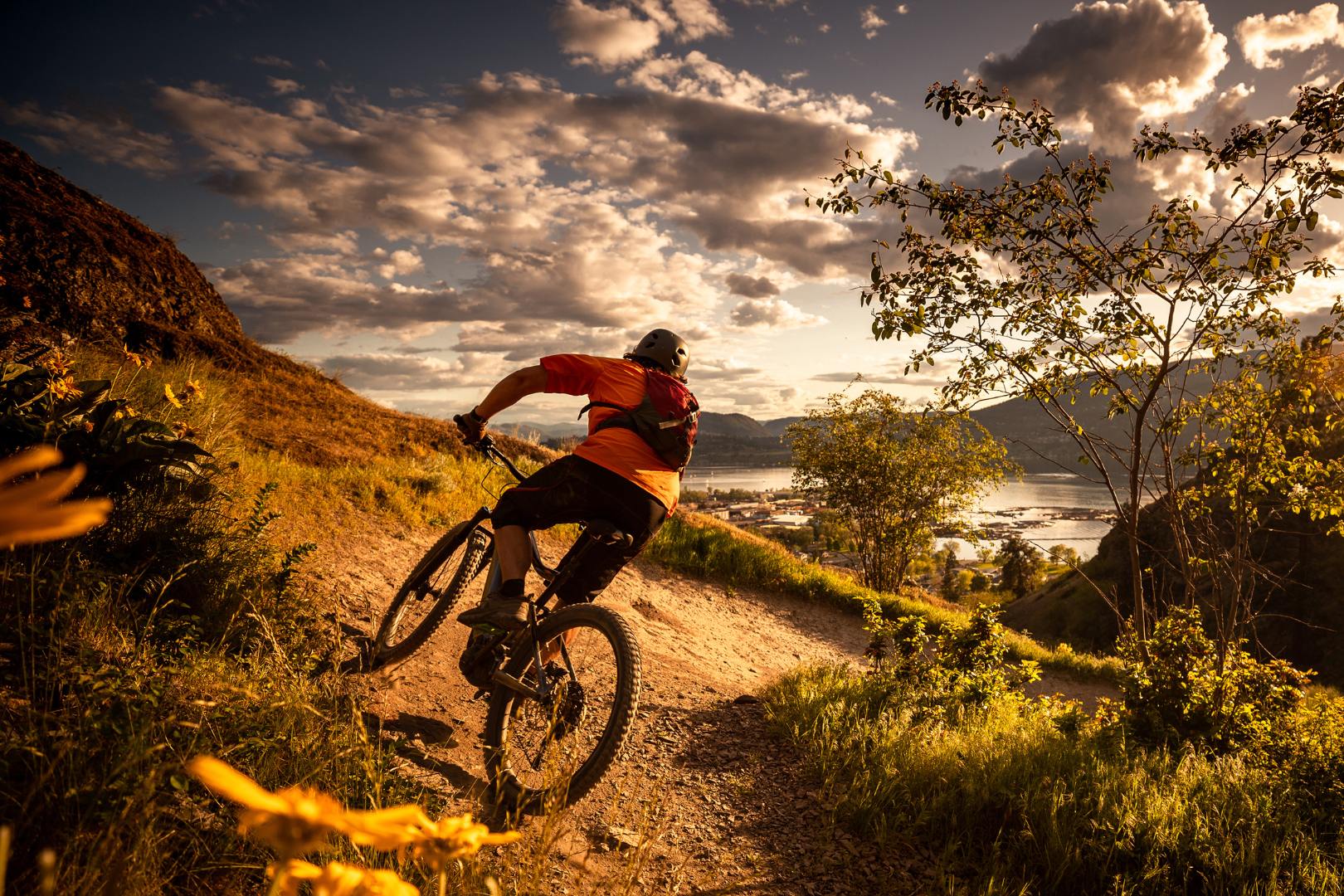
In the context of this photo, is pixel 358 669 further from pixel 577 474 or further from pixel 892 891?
pixel 892 891

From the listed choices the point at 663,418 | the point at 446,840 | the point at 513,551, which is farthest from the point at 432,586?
the point at 446,840

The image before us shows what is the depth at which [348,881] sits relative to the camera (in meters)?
0.73

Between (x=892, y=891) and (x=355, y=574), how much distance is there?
5211mm

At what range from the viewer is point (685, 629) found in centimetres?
877

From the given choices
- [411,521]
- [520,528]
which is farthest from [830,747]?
[411,521]

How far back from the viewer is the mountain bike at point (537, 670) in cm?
336

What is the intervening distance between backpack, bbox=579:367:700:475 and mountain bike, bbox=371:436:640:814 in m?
0.55

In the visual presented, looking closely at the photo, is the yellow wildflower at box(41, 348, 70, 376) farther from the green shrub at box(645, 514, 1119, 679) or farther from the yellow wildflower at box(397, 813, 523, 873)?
the green shrub at box(645, 514, 1119, 679)

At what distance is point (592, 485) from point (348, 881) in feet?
9.92

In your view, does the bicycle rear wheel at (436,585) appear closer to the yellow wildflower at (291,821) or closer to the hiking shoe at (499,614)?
the hiking shoe at (499,614)

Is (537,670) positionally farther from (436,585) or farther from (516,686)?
(436,585)

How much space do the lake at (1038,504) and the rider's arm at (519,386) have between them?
1515cm

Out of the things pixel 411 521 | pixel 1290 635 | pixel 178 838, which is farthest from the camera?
pixel 1290 635

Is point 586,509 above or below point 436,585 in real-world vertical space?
above
